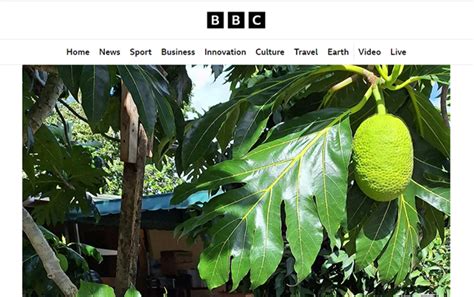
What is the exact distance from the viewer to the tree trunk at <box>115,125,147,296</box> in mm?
2092

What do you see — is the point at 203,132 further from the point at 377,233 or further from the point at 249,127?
the point at 377,233

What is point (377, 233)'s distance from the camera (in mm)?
1478

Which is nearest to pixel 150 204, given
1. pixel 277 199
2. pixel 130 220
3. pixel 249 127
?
pixel 130 220

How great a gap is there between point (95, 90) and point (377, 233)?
0.66 m

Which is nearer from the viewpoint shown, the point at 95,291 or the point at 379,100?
the point at 95,291

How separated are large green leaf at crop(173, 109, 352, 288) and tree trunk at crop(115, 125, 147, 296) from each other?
724mm

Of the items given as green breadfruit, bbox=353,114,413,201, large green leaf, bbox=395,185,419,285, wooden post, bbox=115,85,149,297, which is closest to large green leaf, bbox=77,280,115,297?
green breadfruit, bbox=353,114,413,201

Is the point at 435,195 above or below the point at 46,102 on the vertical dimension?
below
